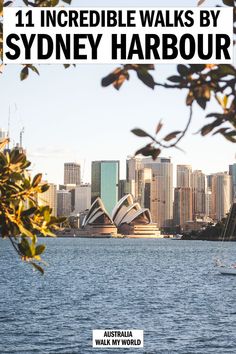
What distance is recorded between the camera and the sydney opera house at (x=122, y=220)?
133712 millimetres

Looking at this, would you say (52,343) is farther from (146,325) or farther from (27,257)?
(27,257)

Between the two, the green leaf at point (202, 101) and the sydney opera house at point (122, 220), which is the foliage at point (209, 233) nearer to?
the sydney opera house at point (122, 220)

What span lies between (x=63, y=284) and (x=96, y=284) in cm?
249

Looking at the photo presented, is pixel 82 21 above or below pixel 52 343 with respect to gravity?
above

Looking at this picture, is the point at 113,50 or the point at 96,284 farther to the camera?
the point at 96,284

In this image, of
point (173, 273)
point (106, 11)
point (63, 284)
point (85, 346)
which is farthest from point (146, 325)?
point (173, 273)

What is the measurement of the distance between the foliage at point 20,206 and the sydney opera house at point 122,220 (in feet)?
406

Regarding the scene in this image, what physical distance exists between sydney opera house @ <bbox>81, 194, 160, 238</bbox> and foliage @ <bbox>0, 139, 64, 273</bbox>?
123860mm

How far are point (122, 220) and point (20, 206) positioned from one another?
458ft

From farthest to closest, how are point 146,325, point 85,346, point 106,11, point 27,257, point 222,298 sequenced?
point 222,298, point 146,325, point 85,346, point 106,11, point 27,257

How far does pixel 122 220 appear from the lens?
142 meters

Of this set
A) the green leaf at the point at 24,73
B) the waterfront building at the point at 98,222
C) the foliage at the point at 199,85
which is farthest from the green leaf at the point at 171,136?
the waterfront building at the point at 98,222

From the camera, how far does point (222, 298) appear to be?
44781mm

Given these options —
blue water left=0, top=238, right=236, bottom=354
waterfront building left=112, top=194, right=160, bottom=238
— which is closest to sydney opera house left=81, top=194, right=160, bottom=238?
waterfront building left=112, top=194, right=160, bottom=238
